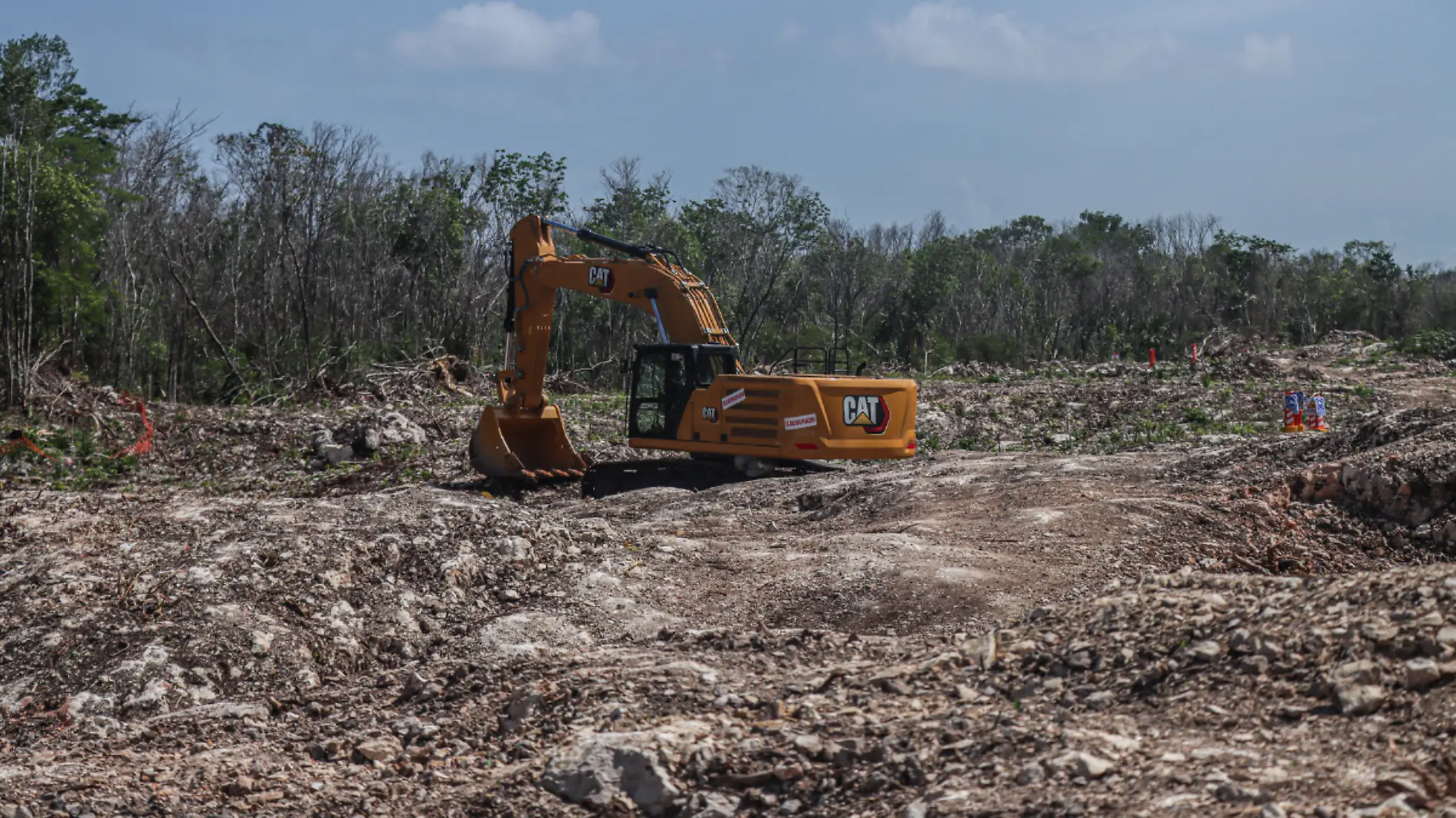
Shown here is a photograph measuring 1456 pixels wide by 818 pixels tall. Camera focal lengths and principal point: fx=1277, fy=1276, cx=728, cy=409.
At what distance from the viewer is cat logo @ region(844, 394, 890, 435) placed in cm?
1338

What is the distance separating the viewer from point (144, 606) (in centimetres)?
746

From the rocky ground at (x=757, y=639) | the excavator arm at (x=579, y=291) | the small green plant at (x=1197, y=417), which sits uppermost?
the excavator arm at (x=579, y=291)

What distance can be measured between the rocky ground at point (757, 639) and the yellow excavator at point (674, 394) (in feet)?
1.69

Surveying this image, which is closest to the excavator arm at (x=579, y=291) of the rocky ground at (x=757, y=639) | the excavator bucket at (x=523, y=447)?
the excavator bucket at (x=523, y=447)

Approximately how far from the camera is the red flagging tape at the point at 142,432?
1670 centimetres

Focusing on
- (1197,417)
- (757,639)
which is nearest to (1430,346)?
(1197,417)

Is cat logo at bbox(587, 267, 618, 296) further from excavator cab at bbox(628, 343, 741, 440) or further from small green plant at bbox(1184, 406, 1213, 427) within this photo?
small green plant at bbox(1184, 406, 1213, 427)

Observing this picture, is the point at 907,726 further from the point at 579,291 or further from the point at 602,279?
the point at 602,279

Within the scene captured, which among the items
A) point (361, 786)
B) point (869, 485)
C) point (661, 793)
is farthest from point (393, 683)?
point (869, 485)

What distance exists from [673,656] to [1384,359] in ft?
98.2

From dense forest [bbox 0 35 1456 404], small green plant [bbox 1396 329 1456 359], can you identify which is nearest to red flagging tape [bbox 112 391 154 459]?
dense forest [bbox 0 35 1456 404]

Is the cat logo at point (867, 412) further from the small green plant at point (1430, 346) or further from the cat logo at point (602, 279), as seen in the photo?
the small green plant at point (1430, 346)

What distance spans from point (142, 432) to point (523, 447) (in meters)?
6.55

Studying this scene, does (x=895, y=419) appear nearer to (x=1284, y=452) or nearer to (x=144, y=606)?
(x=1284, y=452)
